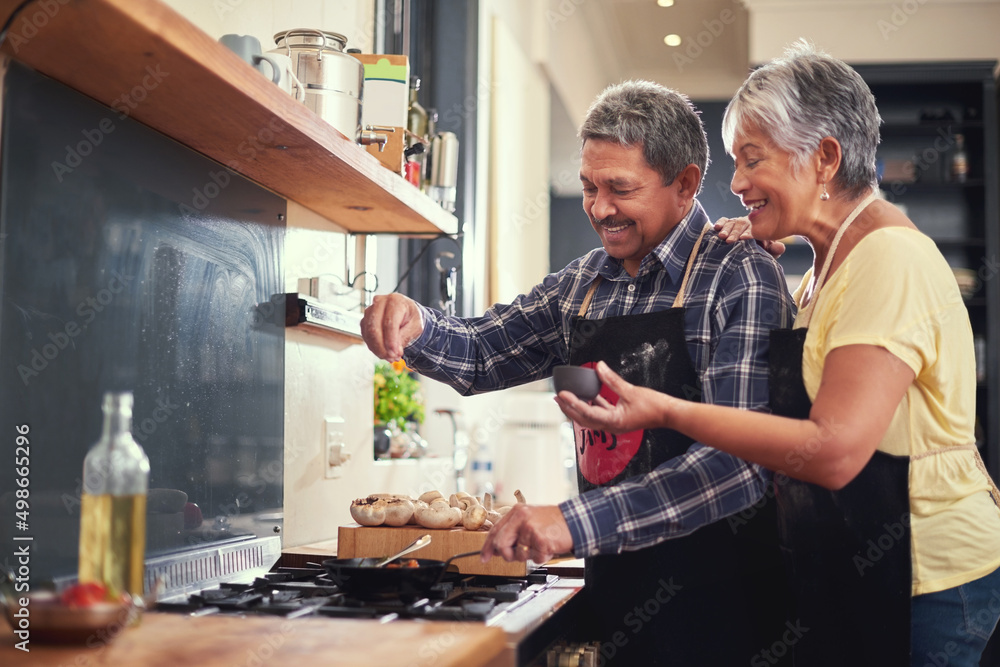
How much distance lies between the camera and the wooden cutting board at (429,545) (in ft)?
5.28

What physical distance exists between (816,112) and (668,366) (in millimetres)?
451

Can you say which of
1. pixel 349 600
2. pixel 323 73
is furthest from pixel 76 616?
pixel 323 73

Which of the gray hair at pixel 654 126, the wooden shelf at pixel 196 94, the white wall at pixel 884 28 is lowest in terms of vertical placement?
the wooden shelf at pixel 196 94

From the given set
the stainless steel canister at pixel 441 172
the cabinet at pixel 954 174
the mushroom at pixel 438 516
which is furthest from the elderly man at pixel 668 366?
the cabinet at pixel 954 174

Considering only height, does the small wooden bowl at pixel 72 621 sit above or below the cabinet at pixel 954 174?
below

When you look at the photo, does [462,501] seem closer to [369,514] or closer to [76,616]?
[369,514]

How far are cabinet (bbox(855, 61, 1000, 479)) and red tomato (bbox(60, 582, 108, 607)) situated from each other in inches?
192

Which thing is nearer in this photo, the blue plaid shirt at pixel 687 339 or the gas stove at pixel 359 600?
the gas stove at pixel 359 600

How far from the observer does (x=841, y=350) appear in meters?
1.24

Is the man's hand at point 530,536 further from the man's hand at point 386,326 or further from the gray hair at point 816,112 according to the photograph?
the gray hair at point 816,112

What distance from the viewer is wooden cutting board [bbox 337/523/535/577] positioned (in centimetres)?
161

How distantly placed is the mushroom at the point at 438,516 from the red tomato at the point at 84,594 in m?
0.67

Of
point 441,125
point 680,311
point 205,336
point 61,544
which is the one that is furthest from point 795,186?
point 441,125

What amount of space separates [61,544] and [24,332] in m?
0.28
